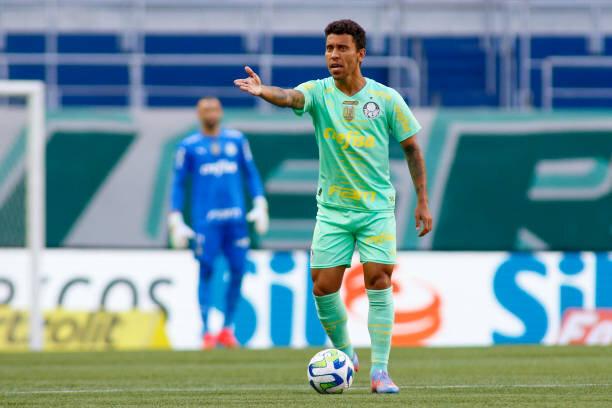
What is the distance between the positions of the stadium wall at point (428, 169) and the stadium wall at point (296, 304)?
60cm

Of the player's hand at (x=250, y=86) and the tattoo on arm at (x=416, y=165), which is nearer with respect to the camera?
the player's hand at (x=250, y=86)

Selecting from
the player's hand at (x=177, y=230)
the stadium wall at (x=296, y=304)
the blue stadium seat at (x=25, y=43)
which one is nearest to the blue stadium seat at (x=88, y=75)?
the blue stadium seat at (x=25, y=43)

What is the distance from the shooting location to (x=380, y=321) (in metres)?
7.19

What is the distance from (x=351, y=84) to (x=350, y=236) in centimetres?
83

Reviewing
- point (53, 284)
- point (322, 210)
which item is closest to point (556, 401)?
point (322, 210)

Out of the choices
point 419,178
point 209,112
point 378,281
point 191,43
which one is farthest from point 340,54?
point 191,43

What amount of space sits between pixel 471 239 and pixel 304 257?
1.82m

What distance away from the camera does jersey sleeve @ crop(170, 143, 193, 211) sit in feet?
42.5

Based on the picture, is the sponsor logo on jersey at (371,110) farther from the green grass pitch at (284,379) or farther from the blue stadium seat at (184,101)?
the blue stadium seat at (184,101)

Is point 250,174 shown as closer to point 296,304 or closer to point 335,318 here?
point 296,304

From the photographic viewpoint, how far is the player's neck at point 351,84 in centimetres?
719

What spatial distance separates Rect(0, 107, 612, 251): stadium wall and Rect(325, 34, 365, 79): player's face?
23.9 ft

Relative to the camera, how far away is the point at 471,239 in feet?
46.9

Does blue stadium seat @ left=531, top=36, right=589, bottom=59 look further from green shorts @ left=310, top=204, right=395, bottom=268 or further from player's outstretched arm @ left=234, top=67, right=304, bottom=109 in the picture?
player's outstretched arm @ left=234, top=67, right=304, bottom=109
